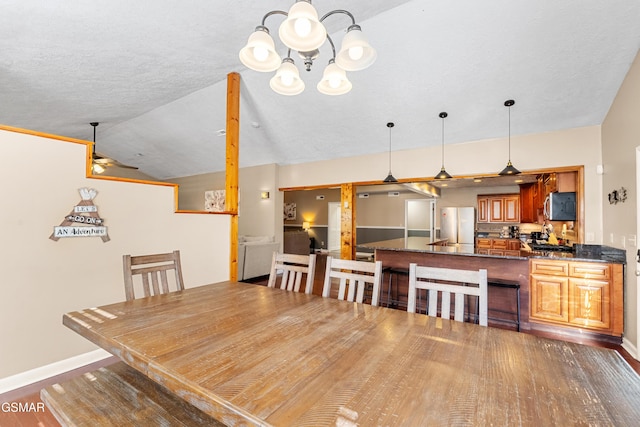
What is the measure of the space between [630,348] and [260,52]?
160 inches

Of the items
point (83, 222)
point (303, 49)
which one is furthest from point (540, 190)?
point (83, 222)

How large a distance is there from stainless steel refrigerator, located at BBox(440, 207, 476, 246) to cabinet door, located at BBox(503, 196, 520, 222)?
0.72 meters

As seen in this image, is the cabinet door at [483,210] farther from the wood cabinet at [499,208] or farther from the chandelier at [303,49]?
the chandelier at [303,49]

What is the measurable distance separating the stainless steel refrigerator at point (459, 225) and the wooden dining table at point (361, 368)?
7011mm

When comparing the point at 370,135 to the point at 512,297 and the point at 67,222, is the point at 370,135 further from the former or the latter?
the point at 67,222

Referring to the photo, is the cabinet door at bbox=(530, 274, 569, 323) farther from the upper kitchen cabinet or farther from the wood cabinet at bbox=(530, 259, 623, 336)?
the upper kitchen cabinet

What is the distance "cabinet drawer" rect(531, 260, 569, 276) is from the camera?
3.17 metres

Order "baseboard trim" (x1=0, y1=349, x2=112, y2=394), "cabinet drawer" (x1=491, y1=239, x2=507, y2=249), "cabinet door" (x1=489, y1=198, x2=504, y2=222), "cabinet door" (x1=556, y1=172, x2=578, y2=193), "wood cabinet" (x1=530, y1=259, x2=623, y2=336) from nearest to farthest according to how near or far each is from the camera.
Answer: "baseboard trim" (x1=0, y1=349, x2=112, y2=394), "wood cabinet" (x1=530, y1=259, x2=623, y2=336), "cabinet door" (x1=556, y1=172, x2=578, y2=193), "cabinet drawer" (x1=491, y1=239, x2=507, y2=249), "cabinet door" (x1=489, y1=198, x2=504, y2=222)

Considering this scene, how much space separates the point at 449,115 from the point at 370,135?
1260mm

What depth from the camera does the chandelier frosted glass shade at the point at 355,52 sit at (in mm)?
1554

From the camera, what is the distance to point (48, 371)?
224 cm

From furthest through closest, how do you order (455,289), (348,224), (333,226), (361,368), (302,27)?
(333,226)
(348,224)
(455,289)
(302,27)
(361,368)

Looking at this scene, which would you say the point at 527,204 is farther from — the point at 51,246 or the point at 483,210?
the point at 51,246

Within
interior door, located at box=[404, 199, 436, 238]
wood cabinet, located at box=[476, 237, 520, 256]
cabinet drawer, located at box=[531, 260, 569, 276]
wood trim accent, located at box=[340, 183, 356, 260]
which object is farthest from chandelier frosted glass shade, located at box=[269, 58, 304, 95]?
interior door, located at box=[404, 199, 436, 238]
